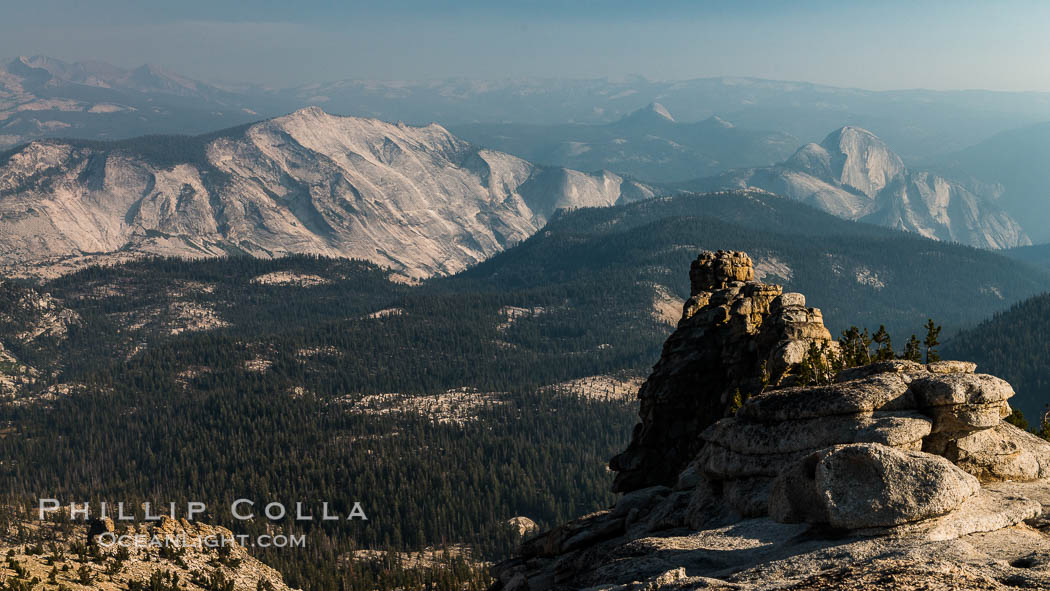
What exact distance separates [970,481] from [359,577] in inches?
5869

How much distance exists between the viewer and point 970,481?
35.0 metres

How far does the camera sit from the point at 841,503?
34.2 m

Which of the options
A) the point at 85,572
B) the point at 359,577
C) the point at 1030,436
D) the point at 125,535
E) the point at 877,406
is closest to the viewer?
the point at 877,406

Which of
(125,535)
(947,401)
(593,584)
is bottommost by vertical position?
(125,535)

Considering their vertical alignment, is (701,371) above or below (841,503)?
below

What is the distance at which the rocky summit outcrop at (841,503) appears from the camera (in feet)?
103

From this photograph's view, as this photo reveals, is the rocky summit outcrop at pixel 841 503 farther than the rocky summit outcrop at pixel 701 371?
No

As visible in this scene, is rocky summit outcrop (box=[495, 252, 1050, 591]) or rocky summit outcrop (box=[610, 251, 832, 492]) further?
rocky summit outcrop (box=[610, 251, 832, 492])

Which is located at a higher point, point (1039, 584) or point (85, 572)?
point (1039, 584)

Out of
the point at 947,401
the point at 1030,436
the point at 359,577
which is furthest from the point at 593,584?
the point at 359,577

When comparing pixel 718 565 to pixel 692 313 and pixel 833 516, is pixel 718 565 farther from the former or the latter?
pixel 692 313

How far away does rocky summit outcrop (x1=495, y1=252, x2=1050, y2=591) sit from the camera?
31.3 m

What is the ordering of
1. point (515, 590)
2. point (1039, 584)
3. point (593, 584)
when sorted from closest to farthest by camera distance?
point (1039, 584), point (593, 584), point (515, 590)

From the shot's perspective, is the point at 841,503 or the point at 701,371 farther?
the point at 701,371
